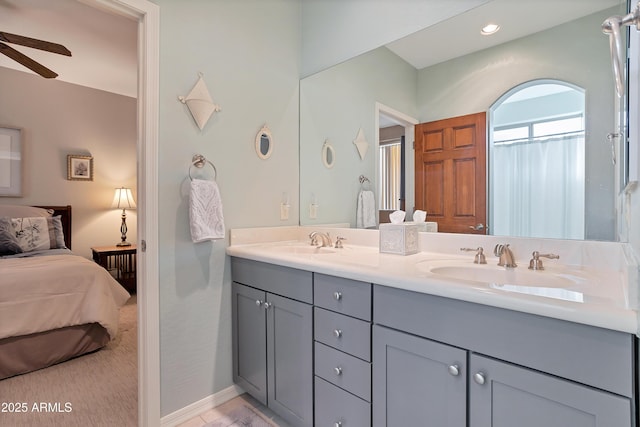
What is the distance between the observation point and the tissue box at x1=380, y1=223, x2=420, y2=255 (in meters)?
1.62

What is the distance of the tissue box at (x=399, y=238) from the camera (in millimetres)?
1617

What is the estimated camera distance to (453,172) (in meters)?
1.59

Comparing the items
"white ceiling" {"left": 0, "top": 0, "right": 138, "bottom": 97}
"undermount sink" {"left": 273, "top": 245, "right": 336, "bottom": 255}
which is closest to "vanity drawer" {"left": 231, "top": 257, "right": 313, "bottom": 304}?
"undermount sink" {"left": 273, "top": 245, "right": 336, "bottom": 255}

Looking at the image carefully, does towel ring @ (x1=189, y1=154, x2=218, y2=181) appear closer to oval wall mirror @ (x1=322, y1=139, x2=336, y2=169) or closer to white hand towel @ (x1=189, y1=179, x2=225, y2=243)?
white hand towel @ (x1=189, y1=179, x2=225, y2=243)

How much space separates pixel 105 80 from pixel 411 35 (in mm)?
3981

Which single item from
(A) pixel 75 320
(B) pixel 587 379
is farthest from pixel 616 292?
(A) pixel 75 320

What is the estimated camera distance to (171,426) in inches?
65.3

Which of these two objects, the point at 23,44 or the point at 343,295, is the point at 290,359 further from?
the point at 23,44

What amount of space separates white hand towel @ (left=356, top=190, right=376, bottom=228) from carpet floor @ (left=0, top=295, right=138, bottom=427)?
1653 mm

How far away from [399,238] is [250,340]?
980mm

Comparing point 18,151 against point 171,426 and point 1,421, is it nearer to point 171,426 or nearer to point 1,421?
point 1,421

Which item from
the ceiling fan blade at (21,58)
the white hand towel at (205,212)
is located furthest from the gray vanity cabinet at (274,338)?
the ceiling fan blade at (21,58)

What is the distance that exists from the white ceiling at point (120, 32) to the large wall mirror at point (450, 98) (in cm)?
3

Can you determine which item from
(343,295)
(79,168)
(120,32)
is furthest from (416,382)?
(79,168)
